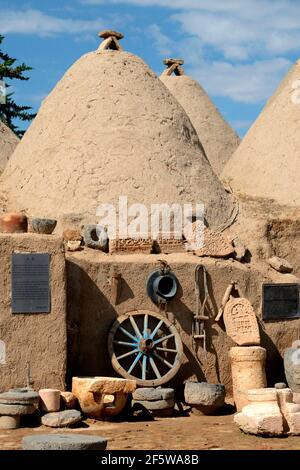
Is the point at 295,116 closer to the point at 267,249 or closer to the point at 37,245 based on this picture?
the point at 267,249

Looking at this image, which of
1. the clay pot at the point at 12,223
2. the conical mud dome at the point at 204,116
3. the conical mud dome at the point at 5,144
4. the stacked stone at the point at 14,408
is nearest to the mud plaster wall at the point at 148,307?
the clay pot at the point at 12,223

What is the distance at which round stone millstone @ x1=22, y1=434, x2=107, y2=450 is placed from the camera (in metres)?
7.11

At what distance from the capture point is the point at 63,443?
711 cm

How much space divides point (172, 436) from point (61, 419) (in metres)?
1.29

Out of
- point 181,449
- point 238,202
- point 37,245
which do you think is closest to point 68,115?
point 238,202

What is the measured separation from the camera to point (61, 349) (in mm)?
10102

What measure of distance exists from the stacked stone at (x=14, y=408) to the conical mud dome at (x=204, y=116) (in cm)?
1204

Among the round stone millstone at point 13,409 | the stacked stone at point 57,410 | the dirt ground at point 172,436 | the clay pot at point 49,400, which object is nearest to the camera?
the dirt ground at point 172,436

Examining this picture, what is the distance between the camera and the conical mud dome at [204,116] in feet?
68.1

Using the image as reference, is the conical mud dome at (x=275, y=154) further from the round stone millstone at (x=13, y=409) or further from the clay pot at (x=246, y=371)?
the round stone millstone at (x=13, y=409)

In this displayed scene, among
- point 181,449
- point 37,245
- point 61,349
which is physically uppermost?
point 37,245
